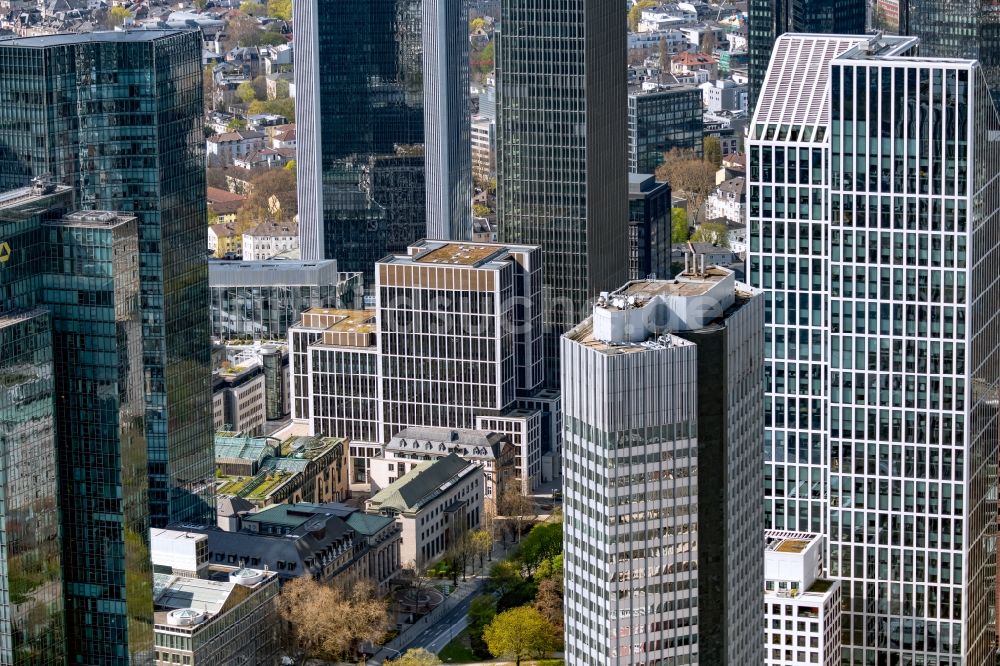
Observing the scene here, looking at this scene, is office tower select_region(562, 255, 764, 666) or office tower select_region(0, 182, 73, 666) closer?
office tower select_region(562, 255, 764, 666)

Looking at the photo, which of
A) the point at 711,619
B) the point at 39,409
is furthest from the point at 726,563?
the point at 39,409

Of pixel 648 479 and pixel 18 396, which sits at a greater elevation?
pixel 18 396

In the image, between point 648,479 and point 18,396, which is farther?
point 18,396

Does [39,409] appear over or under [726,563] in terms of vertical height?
over

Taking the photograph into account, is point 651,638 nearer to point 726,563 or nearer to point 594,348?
point 726,563

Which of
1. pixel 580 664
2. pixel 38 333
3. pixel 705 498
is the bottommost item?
pixel 580 664

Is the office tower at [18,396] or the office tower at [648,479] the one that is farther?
the office tower at [18,396]
